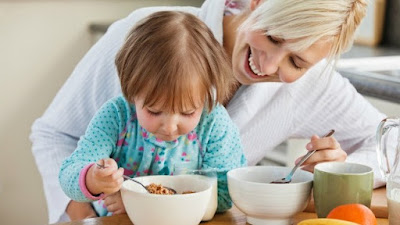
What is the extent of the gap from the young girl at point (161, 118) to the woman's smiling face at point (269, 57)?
0.51 feet

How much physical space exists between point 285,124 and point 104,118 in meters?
0.59

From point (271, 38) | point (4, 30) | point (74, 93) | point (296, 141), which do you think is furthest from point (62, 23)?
point (271, 38)

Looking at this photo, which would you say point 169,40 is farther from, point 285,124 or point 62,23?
point 62,23

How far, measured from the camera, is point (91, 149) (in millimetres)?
1424

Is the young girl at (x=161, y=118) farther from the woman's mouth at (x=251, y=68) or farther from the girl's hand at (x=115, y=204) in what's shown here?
the woman's mouth at (x=251, y=68)

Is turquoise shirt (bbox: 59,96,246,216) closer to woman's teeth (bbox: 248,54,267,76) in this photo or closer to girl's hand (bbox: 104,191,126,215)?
girl's hand (bbox: 104,191,126,215)

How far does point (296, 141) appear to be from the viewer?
8.83 ft

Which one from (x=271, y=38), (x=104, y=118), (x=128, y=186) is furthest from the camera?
(x=271, y=38)

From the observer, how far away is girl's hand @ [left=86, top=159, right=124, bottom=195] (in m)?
1.26

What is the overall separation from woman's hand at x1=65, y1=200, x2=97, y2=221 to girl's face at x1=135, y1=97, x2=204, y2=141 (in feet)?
1.04

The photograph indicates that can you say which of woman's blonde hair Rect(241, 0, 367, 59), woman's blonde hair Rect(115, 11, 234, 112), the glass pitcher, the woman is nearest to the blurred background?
the woman

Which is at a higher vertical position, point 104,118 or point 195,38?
point 195,38

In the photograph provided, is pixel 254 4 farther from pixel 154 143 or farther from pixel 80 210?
pixel 80 210

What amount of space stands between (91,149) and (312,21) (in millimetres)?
478
